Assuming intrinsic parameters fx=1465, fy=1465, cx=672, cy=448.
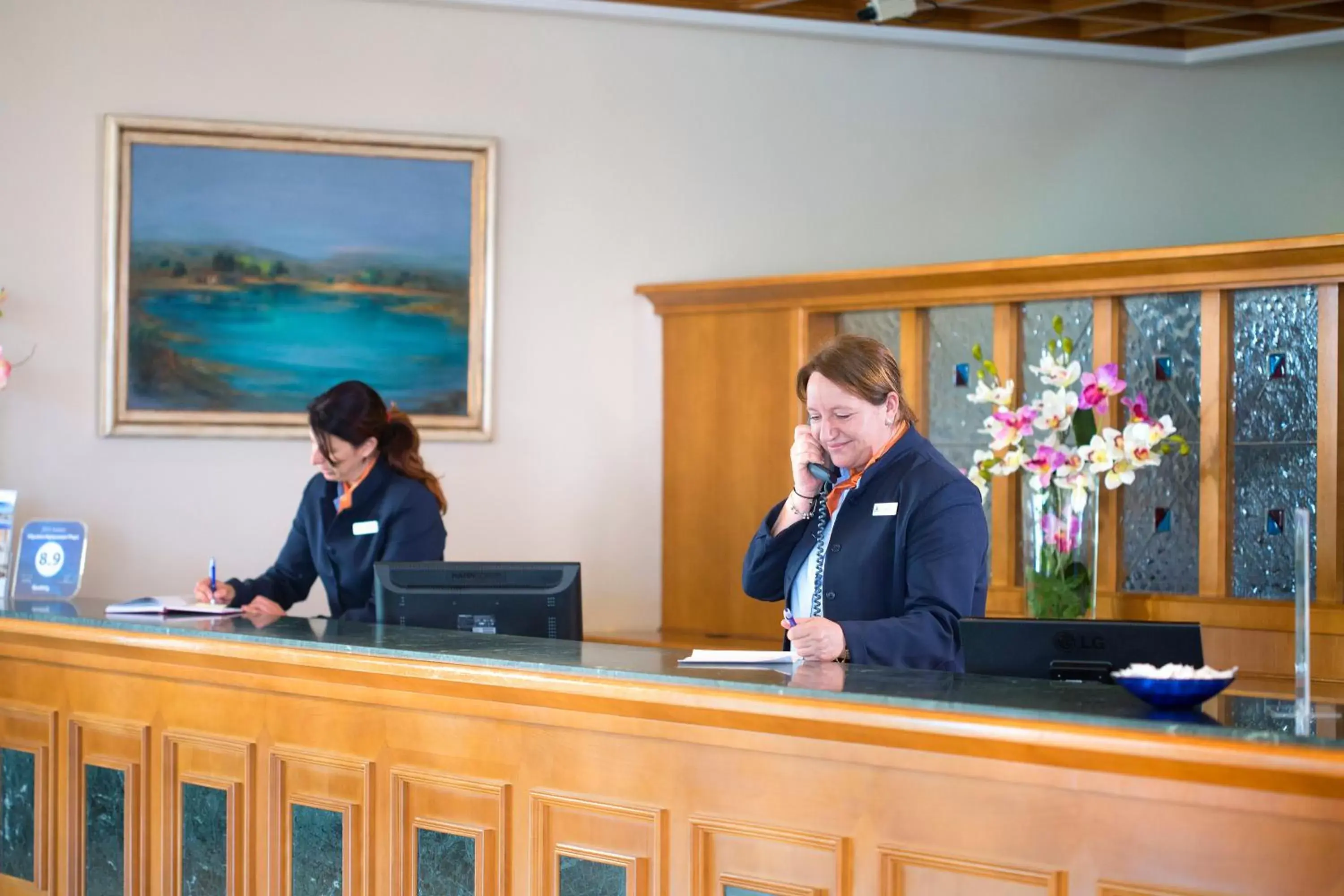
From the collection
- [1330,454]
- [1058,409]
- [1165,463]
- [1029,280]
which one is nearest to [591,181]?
[1029,280]

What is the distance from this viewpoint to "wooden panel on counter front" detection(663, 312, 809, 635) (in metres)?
6.19

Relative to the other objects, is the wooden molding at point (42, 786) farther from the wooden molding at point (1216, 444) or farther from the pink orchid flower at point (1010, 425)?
the wooden molding at point (1216, 444)

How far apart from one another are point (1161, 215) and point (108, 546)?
4938 mm

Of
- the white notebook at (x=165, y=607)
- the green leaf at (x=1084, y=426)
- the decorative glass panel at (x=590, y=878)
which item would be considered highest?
the green leaf at (x=1084, y=426)

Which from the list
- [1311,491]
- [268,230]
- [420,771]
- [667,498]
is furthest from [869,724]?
[268,230]

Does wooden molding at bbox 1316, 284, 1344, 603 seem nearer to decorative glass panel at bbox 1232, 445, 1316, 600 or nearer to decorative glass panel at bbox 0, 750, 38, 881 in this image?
decorative glass panel at bbox 1232, 445, 1316, 600

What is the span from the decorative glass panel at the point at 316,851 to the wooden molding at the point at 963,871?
4.61 ft

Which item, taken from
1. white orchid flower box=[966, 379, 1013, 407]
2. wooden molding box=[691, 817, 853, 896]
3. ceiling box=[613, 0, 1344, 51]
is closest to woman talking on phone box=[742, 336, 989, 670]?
wooden molding box=[691, 817, 853, 896]

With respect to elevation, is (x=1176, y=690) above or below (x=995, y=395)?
below

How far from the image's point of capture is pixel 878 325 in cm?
602

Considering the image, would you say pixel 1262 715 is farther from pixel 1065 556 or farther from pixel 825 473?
pixel 1065 556

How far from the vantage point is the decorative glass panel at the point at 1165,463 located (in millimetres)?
5254

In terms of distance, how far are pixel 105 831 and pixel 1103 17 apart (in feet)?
17.2

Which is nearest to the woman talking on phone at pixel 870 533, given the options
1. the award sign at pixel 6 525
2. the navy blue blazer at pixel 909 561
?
the navy blue blazer at pixel 909 561
